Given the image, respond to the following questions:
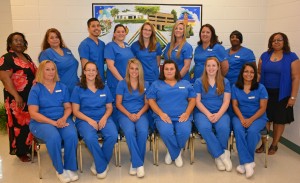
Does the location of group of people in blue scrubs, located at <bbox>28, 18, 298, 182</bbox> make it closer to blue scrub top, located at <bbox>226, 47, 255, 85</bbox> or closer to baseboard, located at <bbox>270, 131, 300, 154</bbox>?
blue scrub top, located at <bbox>226, 47, 255, 85</bbox>

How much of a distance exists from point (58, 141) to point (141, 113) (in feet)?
2.99

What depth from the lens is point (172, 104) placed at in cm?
317

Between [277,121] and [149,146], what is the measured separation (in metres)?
1.58

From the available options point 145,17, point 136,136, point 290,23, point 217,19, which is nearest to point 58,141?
point 136,136

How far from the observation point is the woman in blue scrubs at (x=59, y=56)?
3.30 meters

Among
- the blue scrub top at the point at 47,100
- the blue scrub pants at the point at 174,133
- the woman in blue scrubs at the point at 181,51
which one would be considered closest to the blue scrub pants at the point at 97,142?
the blue scrub top at the point at 47,100

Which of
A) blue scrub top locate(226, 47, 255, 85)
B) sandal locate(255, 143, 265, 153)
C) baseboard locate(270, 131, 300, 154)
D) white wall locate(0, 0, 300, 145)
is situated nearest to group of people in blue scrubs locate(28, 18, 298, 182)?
blue scrub top locate(226, 47, 255, 85)

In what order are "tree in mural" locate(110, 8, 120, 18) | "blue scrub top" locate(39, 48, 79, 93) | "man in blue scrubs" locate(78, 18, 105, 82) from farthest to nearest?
"tree in mural" locate(110, 8, 120, 18) → "man in blue scrubs" locate(78, 18, 105, 82) → "blue scrub top" locate(39, 48, 79, 93)

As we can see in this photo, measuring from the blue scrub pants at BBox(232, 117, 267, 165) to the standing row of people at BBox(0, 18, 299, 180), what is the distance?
6cm

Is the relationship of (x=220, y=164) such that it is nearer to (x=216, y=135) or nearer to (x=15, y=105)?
(x=216, y=135)

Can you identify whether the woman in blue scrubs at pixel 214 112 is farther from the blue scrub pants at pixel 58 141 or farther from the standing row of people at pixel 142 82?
the blue scrub pants at pixel 58 141

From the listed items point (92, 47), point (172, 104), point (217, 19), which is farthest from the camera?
point (217, 19)

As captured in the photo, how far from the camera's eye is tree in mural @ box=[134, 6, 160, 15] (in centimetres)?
413

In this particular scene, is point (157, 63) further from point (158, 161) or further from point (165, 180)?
point (165, 180)
